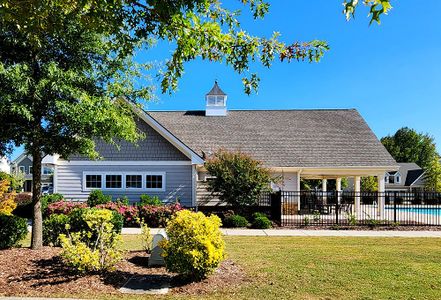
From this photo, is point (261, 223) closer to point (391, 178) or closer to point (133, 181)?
point (133, 181)

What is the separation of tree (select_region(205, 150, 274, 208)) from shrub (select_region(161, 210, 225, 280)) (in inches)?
441

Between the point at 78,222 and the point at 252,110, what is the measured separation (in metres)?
21.1

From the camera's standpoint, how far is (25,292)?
707 cm

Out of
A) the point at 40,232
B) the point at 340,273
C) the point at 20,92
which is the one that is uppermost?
the point at 20,92

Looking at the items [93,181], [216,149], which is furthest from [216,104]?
[93,181]

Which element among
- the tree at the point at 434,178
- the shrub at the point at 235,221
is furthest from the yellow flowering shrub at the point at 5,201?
the tree at the point at 434,178

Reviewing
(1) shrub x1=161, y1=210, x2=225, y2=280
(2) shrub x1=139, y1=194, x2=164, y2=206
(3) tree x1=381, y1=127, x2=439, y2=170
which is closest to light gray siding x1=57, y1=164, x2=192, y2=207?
(2) shrub x1=139, y1=194, x2=164, y2=206

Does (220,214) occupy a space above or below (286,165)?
below

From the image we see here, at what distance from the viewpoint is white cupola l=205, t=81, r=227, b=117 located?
29.4 meters

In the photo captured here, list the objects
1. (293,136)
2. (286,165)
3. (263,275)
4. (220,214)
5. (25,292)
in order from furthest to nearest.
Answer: (293,136) → (286,165) → (220,214) → (263,275) → (25,292)

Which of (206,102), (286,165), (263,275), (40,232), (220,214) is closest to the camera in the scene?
(263,275)

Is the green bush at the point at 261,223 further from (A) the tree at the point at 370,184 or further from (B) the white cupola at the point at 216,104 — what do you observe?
(A) the tree at the point at 370,184

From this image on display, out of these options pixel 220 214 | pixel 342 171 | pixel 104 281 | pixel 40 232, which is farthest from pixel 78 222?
pixel 342 171

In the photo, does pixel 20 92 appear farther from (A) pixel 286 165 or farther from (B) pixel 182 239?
(A) pixel 286 165
